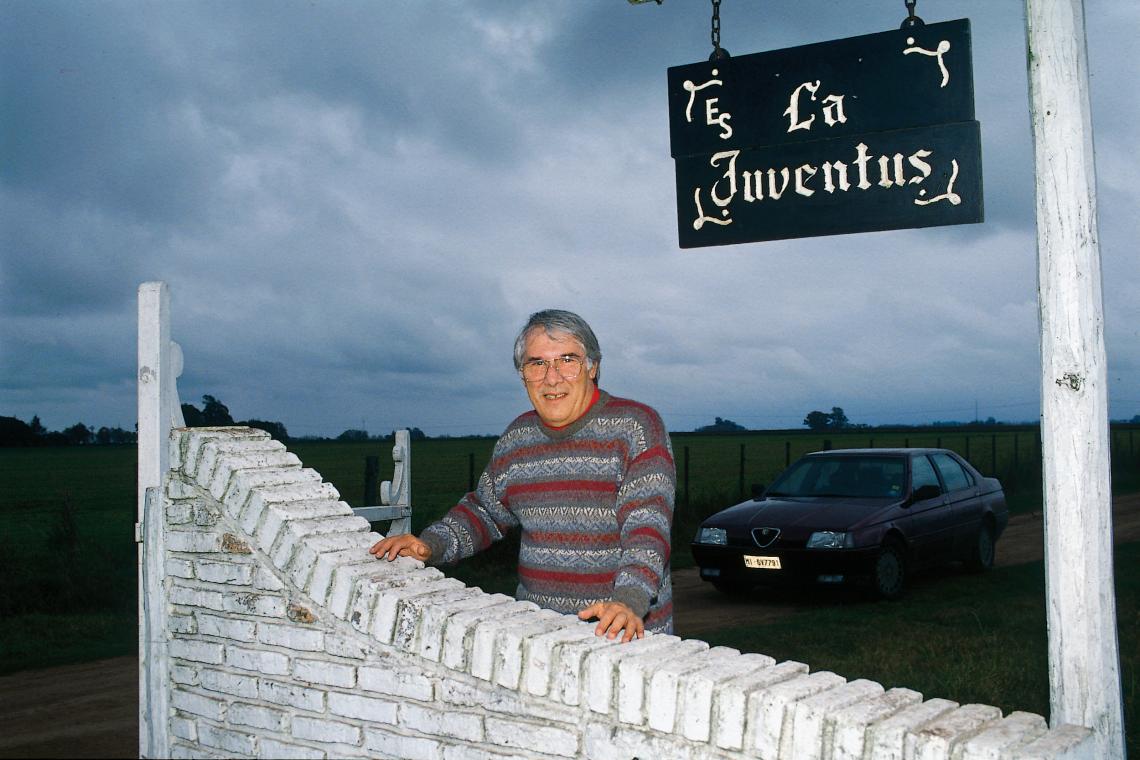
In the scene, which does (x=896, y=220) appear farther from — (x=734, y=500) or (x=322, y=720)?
(x=734, y=500)

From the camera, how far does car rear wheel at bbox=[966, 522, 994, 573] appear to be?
37.1 ft

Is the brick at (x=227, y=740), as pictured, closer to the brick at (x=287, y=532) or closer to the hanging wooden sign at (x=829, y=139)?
the brick at (x=287, y=532)

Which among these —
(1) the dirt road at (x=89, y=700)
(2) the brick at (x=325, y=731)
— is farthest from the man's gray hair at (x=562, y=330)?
(1) the dirt road at (x=89, y=700)

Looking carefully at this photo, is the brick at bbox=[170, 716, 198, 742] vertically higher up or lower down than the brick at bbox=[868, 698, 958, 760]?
lower down

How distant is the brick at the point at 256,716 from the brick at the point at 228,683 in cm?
4

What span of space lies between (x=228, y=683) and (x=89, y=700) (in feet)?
10.2

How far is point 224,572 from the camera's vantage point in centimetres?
385

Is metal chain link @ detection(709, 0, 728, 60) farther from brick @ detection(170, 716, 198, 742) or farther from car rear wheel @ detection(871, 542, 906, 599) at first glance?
car rear wheel @ detection(871, 542, 906, 599)

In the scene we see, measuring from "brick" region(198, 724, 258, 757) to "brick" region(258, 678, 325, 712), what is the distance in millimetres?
196

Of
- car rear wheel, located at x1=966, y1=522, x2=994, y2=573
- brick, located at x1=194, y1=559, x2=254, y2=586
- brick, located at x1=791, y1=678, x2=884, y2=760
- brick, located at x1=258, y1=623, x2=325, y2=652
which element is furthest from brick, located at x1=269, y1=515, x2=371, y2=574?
car rear wheel, located at x1=966, y1=522, x2=994, y2=573

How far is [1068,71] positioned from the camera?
3.01 meters

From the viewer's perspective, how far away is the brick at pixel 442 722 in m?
3.14

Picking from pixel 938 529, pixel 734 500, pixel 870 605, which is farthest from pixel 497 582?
pixel 734 500

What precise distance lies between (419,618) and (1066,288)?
2.13 meters
